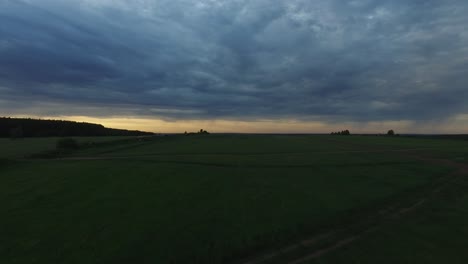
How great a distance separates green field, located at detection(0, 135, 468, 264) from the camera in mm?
11062

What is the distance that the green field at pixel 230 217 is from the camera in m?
11.1

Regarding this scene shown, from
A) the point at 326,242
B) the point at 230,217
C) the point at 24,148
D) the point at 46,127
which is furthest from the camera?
the point at 46,127

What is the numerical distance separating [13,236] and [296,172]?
21.5 meters

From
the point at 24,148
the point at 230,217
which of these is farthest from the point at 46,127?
the point at 230,217

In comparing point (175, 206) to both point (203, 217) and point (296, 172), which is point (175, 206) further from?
point (296, 172)

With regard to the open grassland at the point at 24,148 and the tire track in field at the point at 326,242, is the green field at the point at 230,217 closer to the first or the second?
the tire track in field at the point at 326,242

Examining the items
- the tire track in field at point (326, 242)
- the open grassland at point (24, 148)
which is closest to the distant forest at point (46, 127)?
Answer: the open grassland at point (24, 148)

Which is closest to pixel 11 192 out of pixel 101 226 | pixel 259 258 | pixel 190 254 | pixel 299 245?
pixel 101 226

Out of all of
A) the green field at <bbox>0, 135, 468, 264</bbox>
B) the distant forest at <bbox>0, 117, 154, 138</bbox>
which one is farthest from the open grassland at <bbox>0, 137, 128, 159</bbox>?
the distant forest at <bbox>0, 117, 154, 138</bbox>

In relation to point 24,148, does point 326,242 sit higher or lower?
lower

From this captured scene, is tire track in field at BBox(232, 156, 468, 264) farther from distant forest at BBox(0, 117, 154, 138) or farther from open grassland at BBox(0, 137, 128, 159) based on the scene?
distant forest at BBox(0, 117, 154, 138)

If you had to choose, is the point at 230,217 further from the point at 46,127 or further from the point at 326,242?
the point at 46,127

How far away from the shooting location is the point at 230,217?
14.6 metres

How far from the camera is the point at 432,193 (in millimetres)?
19078
